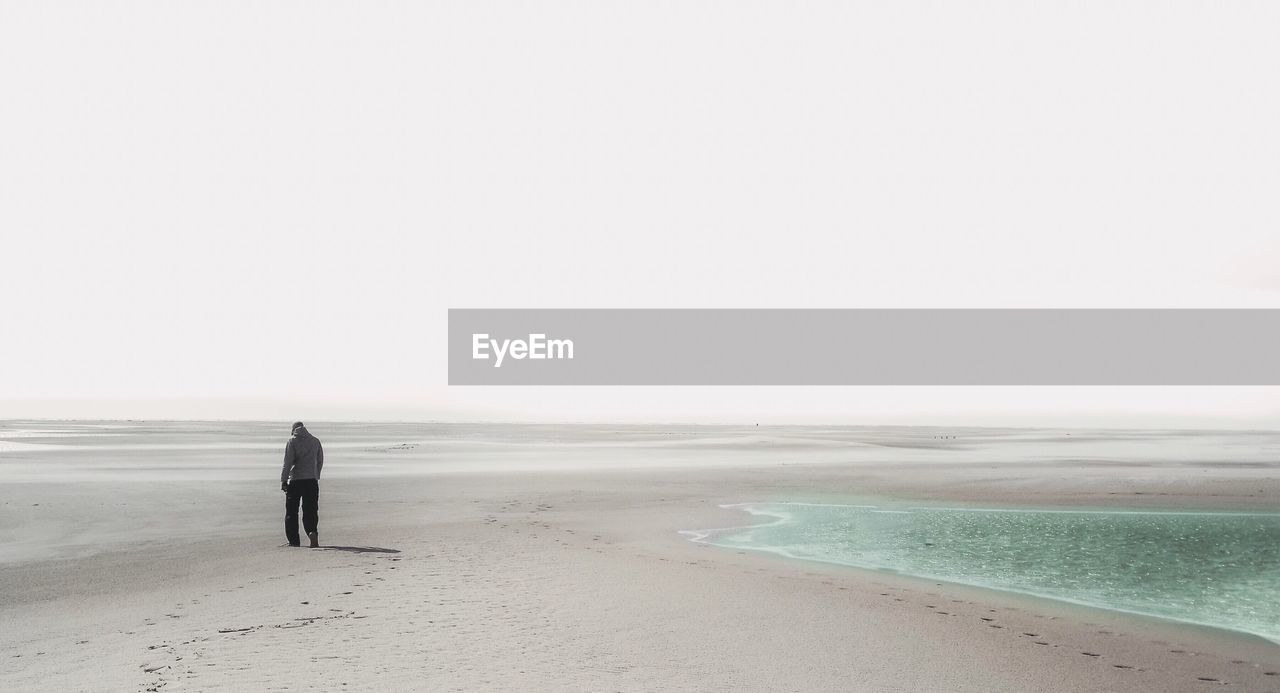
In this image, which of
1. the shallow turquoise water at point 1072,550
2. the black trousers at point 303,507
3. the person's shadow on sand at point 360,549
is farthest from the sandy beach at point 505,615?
the shallow turquoise water at point 1072,550

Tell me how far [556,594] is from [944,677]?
598 centimetres

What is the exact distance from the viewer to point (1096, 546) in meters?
19.8

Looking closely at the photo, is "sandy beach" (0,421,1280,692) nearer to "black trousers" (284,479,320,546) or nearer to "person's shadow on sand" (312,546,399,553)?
"person's shadow on sand" (312,546,399,553)

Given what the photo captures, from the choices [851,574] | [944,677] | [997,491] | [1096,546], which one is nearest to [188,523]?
[851,574]

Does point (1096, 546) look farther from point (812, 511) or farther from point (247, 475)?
point (247, 475)

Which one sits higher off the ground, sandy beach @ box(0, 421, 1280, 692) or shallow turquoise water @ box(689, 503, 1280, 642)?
sandy beach @ box(0, 421, 1280, 692)

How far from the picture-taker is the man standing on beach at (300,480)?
17.4m

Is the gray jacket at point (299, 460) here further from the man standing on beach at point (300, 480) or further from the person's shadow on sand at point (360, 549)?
the person's shadow on sand at point (360, 549)

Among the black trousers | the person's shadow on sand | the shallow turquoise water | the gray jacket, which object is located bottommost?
the shallow turquoise water

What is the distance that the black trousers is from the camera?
57.0 ft

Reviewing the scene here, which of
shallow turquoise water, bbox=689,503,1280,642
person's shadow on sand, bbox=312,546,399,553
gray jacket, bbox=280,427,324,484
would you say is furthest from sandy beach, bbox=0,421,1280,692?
gray jacket, bbox=280,427,324,484

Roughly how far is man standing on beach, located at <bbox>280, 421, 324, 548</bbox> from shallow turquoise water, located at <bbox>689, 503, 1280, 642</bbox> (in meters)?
8.71

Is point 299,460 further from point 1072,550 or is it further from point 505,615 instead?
point 1072,550

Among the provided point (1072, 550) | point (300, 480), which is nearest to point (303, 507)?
point (300, 480)
